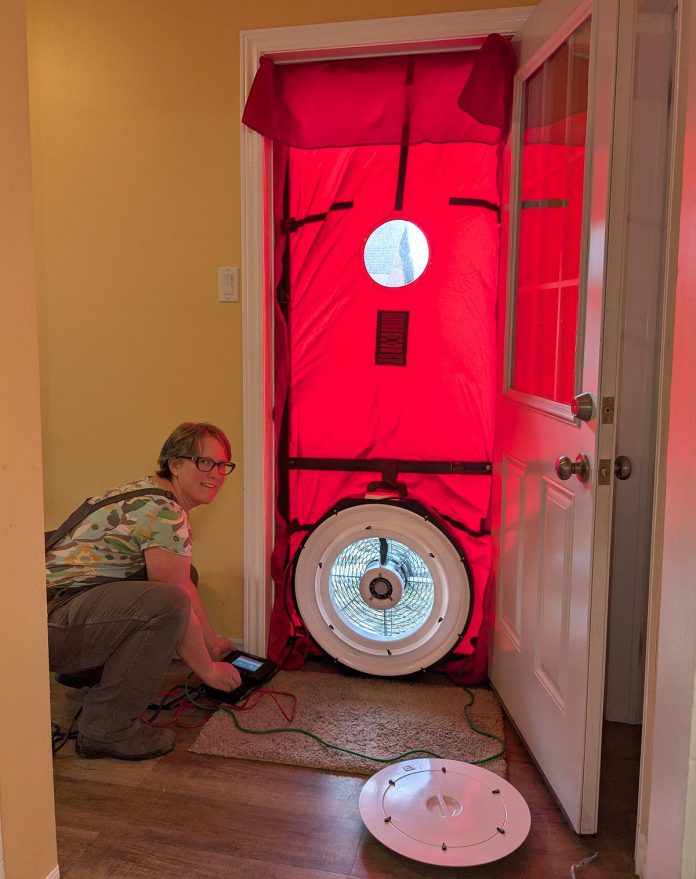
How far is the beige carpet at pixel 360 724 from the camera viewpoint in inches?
85.2

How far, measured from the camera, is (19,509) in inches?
57.4

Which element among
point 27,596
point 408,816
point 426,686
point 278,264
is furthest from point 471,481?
point 27,596

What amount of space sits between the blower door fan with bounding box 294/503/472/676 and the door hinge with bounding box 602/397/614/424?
858mm

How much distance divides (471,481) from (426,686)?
2.28ft

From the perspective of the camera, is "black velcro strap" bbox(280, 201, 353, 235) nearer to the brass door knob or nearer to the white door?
the white door

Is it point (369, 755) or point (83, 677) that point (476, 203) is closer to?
point (369, 755)

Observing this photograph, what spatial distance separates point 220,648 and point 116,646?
0.54m

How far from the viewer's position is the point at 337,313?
8.71 feet

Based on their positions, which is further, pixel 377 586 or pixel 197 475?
pixel 377 586

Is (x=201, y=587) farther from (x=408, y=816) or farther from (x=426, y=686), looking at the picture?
(x=408, y=816)

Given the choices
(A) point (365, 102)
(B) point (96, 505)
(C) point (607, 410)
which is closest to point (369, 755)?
(B) point (96, 505)

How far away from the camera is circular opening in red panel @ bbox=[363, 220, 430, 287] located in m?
2.58

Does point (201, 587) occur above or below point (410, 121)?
below

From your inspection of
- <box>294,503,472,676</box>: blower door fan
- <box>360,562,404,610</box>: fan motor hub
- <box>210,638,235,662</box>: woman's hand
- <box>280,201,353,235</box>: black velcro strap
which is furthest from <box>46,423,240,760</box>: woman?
<box>280,201,353,235</box>: black velcro strap
